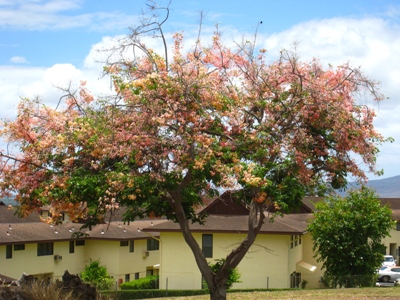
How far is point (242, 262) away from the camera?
128 ft

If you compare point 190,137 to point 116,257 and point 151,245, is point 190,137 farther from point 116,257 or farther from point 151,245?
point 151,245

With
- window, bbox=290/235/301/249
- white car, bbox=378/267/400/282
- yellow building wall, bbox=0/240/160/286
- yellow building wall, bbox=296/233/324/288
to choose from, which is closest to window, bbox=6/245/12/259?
yellow building wall, bbox=0/240/160/286

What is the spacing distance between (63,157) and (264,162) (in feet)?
16.2

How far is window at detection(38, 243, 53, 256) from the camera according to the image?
150 ft

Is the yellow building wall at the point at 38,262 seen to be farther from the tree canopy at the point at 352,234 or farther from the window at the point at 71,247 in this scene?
the tree canopy at the point at 352,234

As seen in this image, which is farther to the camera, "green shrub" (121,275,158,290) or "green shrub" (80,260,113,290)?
"green shrub" (80,260,113,290)

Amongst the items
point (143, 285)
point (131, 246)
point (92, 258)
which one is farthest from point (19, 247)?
point (131, 246)

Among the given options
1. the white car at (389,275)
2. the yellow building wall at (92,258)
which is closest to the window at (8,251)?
the yellow building wall at (92,258)

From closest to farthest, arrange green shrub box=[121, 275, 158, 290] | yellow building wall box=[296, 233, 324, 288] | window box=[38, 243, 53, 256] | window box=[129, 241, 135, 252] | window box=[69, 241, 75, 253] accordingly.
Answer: yellow building wall box=[296, 233, 324, 288]
green shrub box=[121, 275, 158, 290]
window box=[38, 243, 53, 256]
window box=[69, 241, 75, 253]
window box=[129, 241, 135, 252]

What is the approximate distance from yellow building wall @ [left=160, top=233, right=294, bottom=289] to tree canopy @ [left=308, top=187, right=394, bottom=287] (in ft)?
11.4

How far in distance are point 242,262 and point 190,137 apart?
2512 cm

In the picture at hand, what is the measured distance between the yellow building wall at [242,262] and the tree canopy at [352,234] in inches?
137

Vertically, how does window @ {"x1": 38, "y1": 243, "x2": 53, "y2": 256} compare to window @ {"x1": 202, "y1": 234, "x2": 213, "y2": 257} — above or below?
below

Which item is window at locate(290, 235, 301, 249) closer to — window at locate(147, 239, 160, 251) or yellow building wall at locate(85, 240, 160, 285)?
yellow building wall at locate(85, 240, 160, 285)
